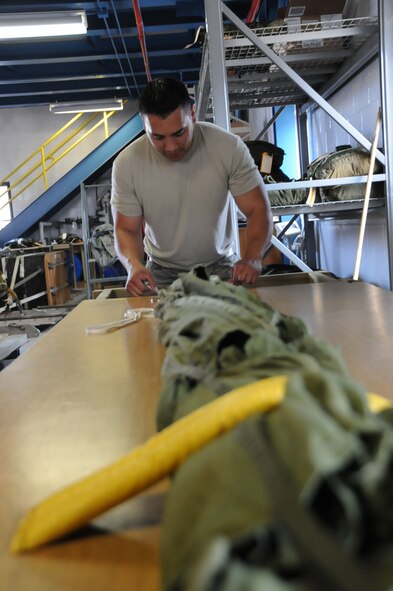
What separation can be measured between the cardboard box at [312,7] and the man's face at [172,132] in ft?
4.40

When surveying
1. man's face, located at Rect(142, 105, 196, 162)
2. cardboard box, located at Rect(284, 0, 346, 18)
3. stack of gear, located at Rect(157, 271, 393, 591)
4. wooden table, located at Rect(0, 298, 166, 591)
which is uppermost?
cardboard box, located at Rect(284, 0, 346, 18)

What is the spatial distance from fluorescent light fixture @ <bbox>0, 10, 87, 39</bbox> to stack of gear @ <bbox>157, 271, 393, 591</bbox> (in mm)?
6042

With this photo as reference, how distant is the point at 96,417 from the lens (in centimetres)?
82

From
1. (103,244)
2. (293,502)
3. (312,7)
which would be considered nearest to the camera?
(293,502)

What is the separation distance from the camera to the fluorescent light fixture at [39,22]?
5.51 m

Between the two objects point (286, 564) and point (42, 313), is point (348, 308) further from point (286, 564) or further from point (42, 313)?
point (42, 313)

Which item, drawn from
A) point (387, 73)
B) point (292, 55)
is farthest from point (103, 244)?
point (387, 73)

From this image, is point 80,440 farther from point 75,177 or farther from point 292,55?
point 75,177

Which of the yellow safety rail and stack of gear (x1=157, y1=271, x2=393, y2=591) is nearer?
stack of gear (x1=157, y1=271, x2=393, y2=591)

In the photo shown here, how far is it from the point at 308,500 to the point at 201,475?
9 centimetres

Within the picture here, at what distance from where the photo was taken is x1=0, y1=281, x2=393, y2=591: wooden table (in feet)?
1.52

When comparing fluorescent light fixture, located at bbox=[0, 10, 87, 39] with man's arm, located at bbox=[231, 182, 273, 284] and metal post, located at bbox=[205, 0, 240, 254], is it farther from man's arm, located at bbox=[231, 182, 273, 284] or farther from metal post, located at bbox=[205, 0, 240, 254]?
man's arm, located at bbox=[231, 182, 273, 284]

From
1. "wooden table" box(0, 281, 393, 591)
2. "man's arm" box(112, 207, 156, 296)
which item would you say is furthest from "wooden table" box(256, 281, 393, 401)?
"man's arm" box(112, 207, 156, 296)

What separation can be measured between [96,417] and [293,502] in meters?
0.53
